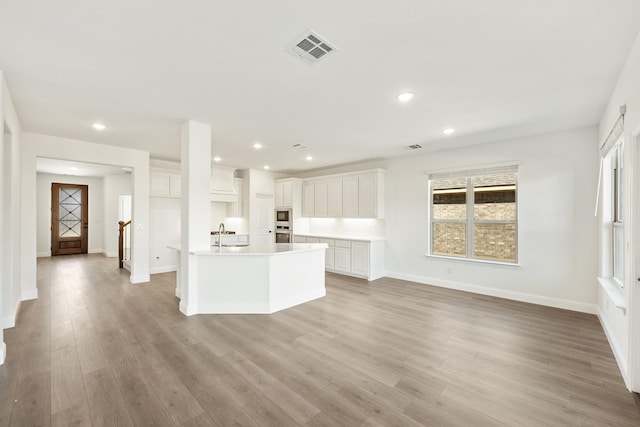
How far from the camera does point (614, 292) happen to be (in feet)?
9.37

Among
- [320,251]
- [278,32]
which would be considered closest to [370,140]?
[320,251]

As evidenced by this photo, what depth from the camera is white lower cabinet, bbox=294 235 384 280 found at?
585 cm

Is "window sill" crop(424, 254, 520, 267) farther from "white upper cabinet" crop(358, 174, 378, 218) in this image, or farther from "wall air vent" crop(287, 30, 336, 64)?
"wall air vent" crop(287, 30, 336, 64)

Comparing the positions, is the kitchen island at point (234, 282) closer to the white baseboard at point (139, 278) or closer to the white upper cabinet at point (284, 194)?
the white baseboard at point (139, 278)

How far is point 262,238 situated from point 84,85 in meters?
5.43

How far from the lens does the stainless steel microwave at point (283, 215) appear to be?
7.73 meters

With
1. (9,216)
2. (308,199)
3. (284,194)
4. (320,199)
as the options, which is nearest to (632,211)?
(320,199)

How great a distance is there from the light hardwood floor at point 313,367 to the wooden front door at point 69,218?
639 centimetres

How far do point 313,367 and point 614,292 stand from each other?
3206 millimetres

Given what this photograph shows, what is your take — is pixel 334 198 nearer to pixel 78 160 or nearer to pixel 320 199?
pixel 320 199

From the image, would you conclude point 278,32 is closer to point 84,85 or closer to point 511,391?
point 84,85

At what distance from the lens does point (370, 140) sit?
4.75 m

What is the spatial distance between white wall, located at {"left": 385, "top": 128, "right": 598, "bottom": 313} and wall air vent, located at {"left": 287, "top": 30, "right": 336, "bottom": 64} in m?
3.94

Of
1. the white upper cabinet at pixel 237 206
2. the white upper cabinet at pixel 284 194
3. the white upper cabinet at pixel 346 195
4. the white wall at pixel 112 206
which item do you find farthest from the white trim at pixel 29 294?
the white upper cabinet at pixel 346 195
